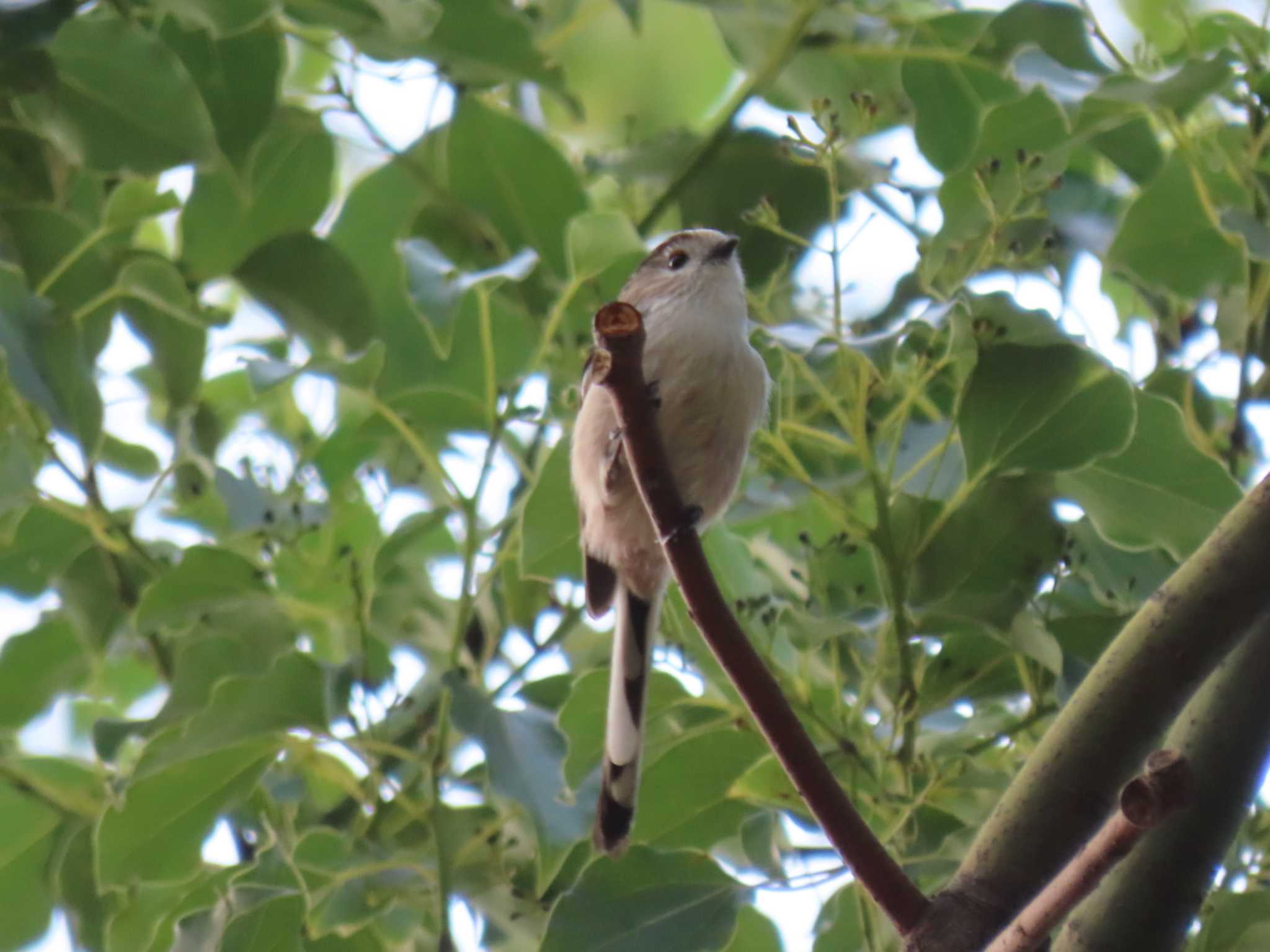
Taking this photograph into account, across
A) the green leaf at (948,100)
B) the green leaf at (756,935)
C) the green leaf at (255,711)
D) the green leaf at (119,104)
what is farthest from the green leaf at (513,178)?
the green leaf at (756,935)

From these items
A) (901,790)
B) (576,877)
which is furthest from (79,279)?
(901,790)

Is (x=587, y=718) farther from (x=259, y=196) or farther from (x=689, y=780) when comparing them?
(x=259, y=196)

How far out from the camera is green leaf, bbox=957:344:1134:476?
1.70 meters

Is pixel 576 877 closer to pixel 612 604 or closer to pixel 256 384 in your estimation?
pixel 612 604

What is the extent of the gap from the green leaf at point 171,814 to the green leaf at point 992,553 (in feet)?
2.78

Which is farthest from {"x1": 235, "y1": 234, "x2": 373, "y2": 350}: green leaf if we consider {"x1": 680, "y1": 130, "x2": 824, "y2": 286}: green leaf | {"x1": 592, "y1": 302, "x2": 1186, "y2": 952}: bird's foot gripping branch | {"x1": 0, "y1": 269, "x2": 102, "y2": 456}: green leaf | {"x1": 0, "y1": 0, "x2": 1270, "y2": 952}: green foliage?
{"x1": 592, "y1": 302, "x2": 1186, "y2": 952}: bird's foot gripping branch

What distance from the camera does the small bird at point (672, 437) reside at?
6.80 feet

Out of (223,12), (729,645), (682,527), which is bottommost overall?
(729,645)

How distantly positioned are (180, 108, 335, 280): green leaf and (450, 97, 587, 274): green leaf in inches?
9.4

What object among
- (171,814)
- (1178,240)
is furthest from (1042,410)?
(171,814)

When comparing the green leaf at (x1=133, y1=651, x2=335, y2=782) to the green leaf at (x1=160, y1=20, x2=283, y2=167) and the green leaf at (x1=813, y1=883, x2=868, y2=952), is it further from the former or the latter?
the green leaf at (x1=160, y1=20, x2=283, y2=167)

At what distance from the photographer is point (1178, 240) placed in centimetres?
200

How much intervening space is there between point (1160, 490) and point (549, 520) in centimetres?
72

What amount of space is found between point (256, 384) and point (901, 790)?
35.2 inches
